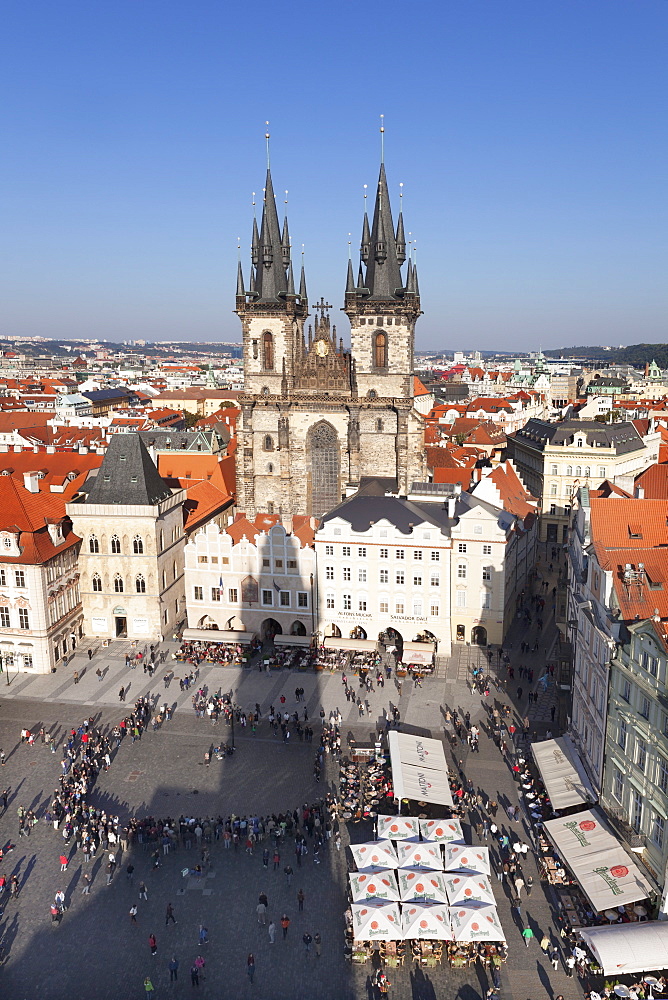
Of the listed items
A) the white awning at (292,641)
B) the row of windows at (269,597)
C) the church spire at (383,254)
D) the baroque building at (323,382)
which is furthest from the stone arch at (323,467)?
the white awning at (292,641)

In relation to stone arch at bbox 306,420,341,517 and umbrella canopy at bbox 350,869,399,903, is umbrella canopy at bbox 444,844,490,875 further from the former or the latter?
stone arch at bbox 306,420,341,517

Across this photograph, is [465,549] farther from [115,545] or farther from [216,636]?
[115,545]

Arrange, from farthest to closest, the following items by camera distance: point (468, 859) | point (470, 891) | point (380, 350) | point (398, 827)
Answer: point (380, 350)
point (398, 827)
point (468, 859)
point (470, 891)

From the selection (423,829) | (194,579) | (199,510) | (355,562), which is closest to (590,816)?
(423,829)

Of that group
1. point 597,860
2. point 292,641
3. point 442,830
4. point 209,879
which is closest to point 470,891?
point 442,830

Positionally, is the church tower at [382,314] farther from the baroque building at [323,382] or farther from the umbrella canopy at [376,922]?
the umbrella canopy at [376,922]
